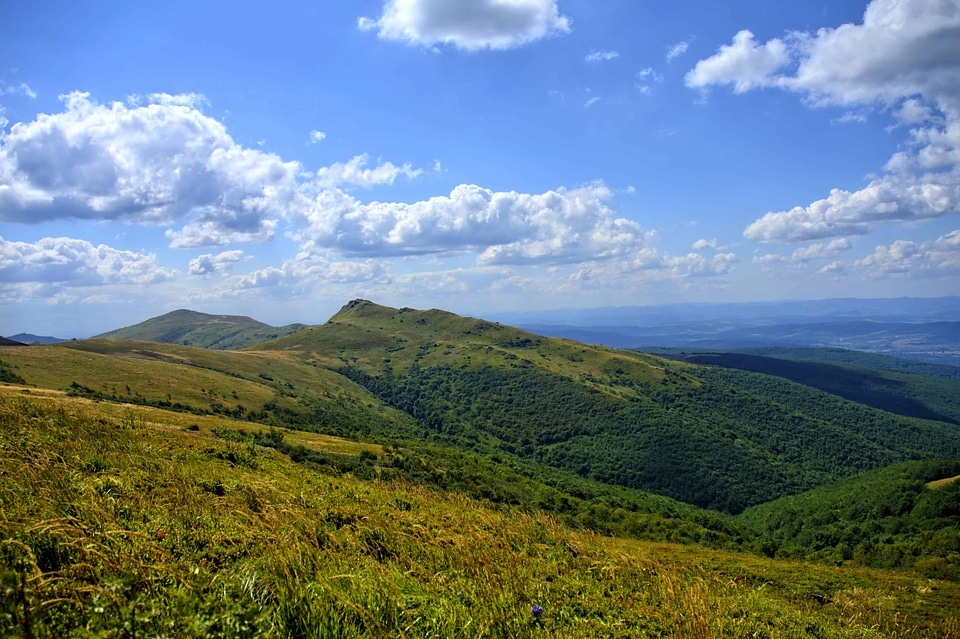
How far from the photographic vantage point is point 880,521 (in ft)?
226

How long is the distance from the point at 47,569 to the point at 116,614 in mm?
1668

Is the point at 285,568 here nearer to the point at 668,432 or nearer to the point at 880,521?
the point at 880,521

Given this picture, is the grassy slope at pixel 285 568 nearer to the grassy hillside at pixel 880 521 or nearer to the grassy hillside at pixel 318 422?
the grassy hillside at pixel 318 422

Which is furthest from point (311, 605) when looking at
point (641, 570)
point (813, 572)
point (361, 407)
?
point (361, 407)

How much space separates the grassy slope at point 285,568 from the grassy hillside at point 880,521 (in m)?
40.8

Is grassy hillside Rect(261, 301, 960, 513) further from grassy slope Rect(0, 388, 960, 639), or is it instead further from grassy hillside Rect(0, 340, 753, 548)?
grassy slope Rect(0, 388, 960, 639)

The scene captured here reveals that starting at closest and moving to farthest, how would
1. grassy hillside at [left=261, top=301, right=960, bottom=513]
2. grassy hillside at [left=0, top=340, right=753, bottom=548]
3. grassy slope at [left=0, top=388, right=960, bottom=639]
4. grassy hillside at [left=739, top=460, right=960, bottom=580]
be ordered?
1. grassy slope at [left=0, top=388, right=960, bottom=639]
2. grassy hillside at [left=0, top=340, right=753, bottom=548]
3. grassy hillside at [left=739, top=460, right=960, bottom=580]
4. grassy hillside at [left=261, top=301, right=960, bottom=513]

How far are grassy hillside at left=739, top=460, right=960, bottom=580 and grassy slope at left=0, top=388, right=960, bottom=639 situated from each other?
40.8 m

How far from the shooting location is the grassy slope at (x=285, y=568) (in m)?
4.30

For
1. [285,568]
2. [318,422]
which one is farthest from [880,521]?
[318,422]

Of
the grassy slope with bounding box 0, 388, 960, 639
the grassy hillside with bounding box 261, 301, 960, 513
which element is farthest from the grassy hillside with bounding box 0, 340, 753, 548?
the grassy hillside with bounding box 261, 301, 960, 513

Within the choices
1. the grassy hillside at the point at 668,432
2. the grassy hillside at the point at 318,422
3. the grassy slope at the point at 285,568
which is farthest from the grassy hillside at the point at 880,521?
the grassy slope at the point at 285,568

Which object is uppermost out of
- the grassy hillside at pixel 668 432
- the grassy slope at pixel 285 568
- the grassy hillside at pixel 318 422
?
the grassy slope at pixel 285 568

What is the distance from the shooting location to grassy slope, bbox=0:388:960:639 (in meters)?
4.30
